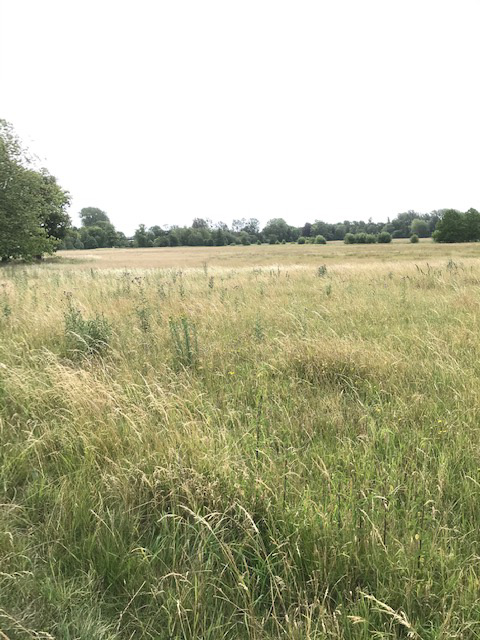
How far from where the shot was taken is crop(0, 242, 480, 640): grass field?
134 cm

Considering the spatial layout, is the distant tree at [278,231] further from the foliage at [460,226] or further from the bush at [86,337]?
the bush at [86,337]

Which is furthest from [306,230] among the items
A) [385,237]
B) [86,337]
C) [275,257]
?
[86,337]

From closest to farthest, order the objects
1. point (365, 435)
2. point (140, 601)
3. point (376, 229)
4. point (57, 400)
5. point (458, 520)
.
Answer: point (140, 601)
point (458, 520)
point (365, 435)
point (57, 400)
point (376, 229)

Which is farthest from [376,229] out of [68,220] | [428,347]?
[428,347]

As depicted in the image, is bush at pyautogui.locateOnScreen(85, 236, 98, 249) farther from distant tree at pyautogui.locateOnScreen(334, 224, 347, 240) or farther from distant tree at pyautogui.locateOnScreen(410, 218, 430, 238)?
distant tree at pyautogui.locateOnScreen(410, 218, 430, 238)

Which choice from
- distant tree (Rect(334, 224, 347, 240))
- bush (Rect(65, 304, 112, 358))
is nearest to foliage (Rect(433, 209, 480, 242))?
distant tree (Rect(334, 224, 347, 240))

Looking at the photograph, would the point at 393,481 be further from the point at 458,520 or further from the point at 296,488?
the point at 296,488

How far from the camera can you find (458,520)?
1698 mm

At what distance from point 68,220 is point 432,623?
46.6 meters

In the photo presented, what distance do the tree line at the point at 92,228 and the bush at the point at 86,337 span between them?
22647mm

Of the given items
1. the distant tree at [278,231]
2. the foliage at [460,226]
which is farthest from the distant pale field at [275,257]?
the distant tree at [278,231]

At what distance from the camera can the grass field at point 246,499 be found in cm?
134

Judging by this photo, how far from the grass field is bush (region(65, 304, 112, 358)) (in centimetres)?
39

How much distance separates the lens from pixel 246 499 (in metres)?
1.78
